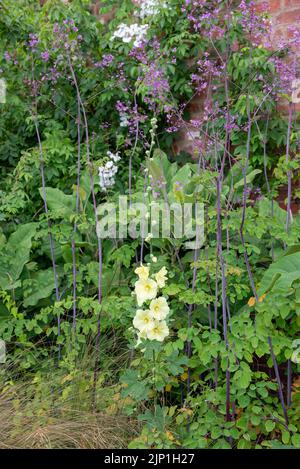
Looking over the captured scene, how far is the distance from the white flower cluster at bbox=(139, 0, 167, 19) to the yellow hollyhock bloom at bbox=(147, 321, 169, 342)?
2758 millimetres

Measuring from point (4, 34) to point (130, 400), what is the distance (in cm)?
301

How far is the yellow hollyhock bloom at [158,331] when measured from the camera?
96.8 inches

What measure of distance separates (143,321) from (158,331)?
76 millimetres

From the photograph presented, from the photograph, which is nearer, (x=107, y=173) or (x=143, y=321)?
(x=143, y=321)

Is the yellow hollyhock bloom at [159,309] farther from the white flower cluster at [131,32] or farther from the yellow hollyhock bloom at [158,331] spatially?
the white flower cluster at [131,32]

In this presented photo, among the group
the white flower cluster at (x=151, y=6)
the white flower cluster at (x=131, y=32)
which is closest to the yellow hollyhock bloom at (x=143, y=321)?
the white flower cluster at (x=131, y=32)

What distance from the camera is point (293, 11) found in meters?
4.11

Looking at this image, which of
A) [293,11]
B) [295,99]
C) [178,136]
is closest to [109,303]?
[295,99]

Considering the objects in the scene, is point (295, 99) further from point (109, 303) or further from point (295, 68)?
point (109, 303)

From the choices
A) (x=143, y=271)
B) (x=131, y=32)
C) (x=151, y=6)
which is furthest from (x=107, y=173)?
(x=143, y=271)

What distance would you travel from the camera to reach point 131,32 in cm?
430

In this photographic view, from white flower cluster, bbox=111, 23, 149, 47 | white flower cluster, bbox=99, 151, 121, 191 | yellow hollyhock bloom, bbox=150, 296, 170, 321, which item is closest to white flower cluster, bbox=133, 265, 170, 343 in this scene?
yellow hollyhock bloom, bbox=150, 296, 170, 321

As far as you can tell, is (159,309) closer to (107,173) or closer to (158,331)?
(158,331)

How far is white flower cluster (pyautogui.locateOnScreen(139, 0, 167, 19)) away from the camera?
4355 millimetres
